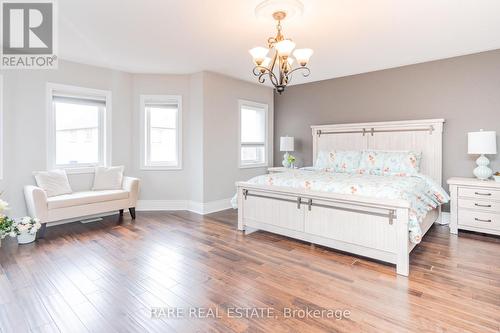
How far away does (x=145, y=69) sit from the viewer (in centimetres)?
481

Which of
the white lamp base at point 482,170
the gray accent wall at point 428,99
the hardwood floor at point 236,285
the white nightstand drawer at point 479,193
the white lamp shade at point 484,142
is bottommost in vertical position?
the hardwood floor at point 236,285

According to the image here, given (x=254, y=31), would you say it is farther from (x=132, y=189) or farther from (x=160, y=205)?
(x=160, y=205)

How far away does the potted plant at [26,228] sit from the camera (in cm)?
325

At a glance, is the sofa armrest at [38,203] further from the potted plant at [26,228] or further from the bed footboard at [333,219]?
the bed footboard at [333,219]

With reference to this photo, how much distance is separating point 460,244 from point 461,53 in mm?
2673

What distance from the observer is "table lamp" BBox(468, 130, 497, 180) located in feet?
11.8

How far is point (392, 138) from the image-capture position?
4.66 meters

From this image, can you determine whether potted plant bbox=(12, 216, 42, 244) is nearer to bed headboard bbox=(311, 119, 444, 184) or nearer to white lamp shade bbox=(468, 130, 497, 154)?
bed headboard bbox=(311, 119, 444, 184)

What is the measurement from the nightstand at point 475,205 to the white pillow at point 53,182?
17.9 ft

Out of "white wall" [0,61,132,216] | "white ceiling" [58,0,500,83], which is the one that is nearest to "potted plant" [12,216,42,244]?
"white wall" [0,61,132,216]

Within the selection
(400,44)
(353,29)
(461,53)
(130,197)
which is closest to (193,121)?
(130,197)

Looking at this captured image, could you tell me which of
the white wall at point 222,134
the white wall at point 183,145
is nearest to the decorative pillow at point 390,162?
the white wall at point 222,134

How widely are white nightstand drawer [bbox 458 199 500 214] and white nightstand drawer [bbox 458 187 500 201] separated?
59mm

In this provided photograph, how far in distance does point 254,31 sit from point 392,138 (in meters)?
2.94
